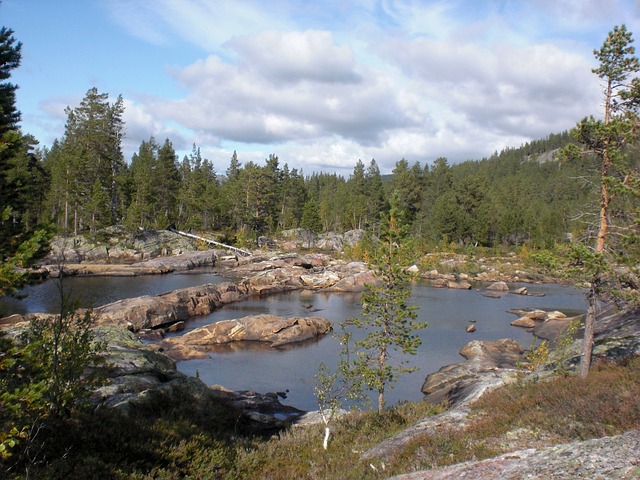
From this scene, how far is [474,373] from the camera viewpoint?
28.8 metres

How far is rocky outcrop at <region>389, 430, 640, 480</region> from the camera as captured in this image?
7.33 metres

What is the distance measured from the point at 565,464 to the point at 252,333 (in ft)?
112

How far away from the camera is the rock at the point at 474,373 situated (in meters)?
22.6

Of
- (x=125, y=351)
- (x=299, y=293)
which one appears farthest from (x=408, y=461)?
(x=299, y=293)

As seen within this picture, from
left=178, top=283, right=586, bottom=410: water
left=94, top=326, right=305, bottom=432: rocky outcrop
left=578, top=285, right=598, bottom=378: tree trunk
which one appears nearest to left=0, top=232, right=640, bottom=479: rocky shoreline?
left=94, top=326, right=305, bottom=432: rocky outcrop

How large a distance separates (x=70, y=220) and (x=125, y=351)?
75122mm

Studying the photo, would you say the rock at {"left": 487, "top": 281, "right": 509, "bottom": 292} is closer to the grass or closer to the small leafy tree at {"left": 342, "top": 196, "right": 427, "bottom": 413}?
the small leafy tree at {"left": 342, "top": 196, "right": 427, "bottom": 413}

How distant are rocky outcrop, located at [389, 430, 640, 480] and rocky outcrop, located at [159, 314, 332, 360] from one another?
30574 mm

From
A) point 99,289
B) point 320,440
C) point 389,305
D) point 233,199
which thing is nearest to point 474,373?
point 389,305

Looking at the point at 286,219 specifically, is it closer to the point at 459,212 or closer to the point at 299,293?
the point at 459,212

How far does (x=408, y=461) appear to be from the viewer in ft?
37.4

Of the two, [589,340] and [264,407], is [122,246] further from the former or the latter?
[589,340]

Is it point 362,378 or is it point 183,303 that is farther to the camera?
point 183,303

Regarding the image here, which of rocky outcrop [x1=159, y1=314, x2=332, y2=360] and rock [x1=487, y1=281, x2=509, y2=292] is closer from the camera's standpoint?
rocky outcrop [x1=159, y1=314, x2=332, y2=360]
